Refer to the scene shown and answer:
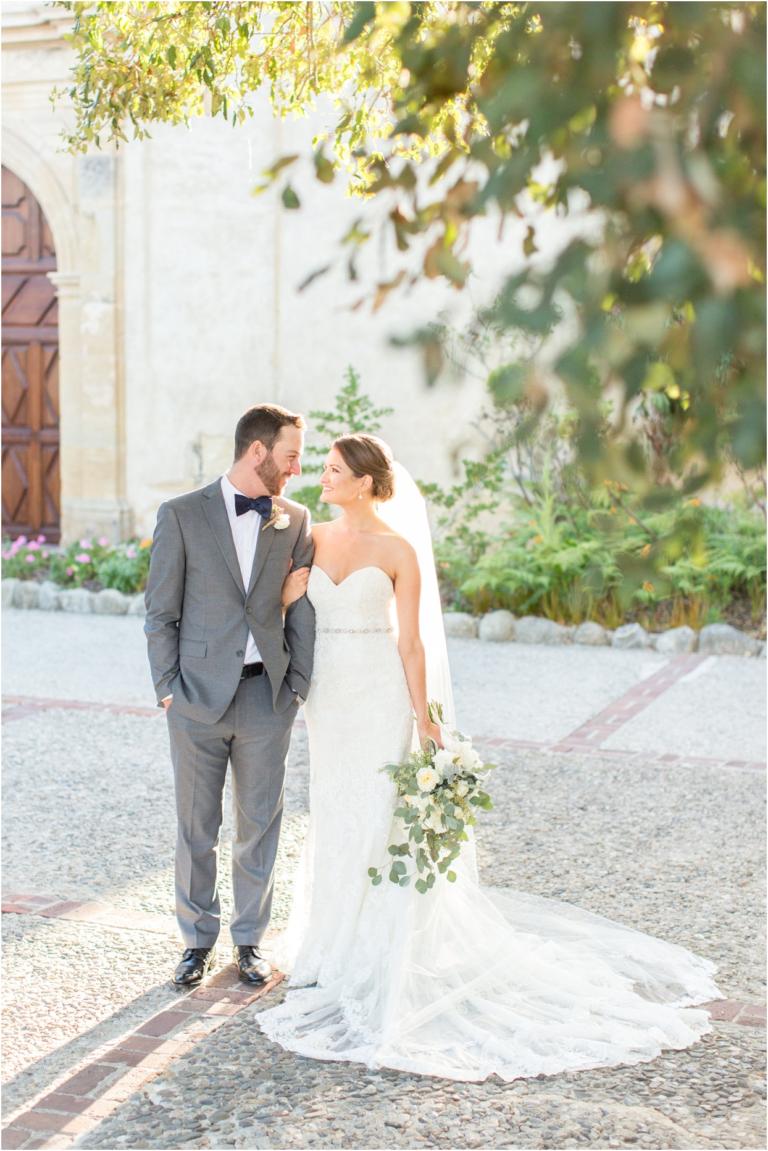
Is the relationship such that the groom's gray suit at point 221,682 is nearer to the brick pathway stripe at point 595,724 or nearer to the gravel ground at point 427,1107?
the gravel ground at point 427,1107

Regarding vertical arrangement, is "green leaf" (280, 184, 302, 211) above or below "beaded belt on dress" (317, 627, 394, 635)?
above

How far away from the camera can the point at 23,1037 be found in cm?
393

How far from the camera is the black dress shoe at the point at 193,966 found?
4.28 m

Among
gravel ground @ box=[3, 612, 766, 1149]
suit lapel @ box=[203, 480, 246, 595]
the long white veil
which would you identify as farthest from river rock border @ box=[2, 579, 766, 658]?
suit lapel @ box=[203, 480, 246, 595]

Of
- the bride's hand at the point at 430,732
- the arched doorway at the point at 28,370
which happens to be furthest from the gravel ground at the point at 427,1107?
the arched doorway at the point at 28,370

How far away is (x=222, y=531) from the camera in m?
4.29

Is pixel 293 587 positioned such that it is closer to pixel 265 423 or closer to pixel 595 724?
pixel 265 423

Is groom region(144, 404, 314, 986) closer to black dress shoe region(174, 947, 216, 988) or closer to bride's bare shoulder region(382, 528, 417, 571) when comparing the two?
black dress shoe region(174, 947, 216, 988)

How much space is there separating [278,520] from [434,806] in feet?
3.44

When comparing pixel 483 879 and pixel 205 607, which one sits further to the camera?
pixel 483 879

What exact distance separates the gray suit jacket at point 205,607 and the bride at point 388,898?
6.0 inches

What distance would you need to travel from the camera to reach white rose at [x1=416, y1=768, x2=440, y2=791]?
411cm

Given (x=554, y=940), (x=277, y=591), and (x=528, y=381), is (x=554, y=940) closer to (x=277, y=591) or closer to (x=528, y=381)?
(x=277, y=591)

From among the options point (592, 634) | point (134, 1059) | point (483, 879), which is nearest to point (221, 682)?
point (134, 1059)
